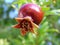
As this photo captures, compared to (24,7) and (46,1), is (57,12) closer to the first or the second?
(46,1)

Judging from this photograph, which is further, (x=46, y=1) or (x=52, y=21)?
(x=52, y=21)

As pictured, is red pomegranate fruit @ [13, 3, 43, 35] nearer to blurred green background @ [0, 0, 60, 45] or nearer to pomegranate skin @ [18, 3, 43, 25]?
pomegranate skin @ [18, 3, 43, 25]

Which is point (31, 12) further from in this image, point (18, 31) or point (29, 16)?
point (18, 31)

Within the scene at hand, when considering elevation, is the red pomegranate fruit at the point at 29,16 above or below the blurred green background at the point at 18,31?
below

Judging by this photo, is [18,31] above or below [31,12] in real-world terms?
above

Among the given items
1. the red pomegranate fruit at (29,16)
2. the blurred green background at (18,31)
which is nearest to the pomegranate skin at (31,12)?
the red pomegranate fruit at (29,16)

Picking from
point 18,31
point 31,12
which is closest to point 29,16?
point 31,12

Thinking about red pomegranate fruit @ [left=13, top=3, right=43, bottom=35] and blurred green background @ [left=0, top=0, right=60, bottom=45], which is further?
blurred green background @ [left=0, top=0, right=60, bottom=45]

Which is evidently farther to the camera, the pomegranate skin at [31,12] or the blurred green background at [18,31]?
the blurred green background at [18,31]

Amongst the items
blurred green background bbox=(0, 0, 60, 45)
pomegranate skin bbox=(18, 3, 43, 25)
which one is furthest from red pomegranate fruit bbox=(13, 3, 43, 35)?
blurred green background bbox=(0, 0, 60, 45)

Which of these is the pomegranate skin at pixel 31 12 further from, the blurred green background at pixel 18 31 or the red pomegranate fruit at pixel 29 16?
the blurred green background at pixel 18 31

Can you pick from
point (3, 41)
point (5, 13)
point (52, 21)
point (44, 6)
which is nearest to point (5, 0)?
point (5, 13)
